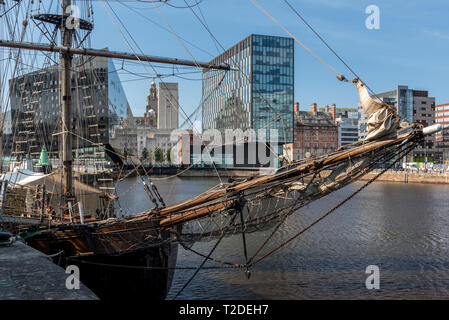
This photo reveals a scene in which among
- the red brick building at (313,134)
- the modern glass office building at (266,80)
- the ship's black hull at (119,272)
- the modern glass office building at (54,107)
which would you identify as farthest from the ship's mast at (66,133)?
the red brick building at (313,134)

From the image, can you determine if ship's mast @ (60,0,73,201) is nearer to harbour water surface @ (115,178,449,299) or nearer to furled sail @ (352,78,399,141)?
harbour water surface @ (115,178,449,299)

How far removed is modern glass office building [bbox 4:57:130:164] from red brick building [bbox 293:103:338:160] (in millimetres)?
50599

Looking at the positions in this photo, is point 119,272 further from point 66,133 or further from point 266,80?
point 266,80

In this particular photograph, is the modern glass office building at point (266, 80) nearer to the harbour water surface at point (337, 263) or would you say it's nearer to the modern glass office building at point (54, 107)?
the modern glass office building at point (54, 107)

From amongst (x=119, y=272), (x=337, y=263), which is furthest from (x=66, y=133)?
(x=337, y=263)

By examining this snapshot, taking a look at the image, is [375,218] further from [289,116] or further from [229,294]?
[289,116]

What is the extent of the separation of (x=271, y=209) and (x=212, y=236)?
205 cm

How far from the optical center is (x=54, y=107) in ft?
213

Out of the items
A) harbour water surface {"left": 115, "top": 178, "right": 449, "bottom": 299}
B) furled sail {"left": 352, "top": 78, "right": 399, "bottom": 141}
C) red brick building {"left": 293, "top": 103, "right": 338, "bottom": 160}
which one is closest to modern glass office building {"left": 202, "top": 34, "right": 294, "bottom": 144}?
red brick building {"left": 293, "top": 103, "right": 338, "bottom": 160}

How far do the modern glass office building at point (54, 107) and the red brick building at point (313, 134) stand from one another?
50599 mm

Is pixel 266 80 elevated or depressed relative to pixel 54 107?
elevated

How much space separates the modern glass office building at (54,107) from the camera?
23.2 m

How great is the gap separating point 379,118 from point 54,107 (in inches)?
2467
